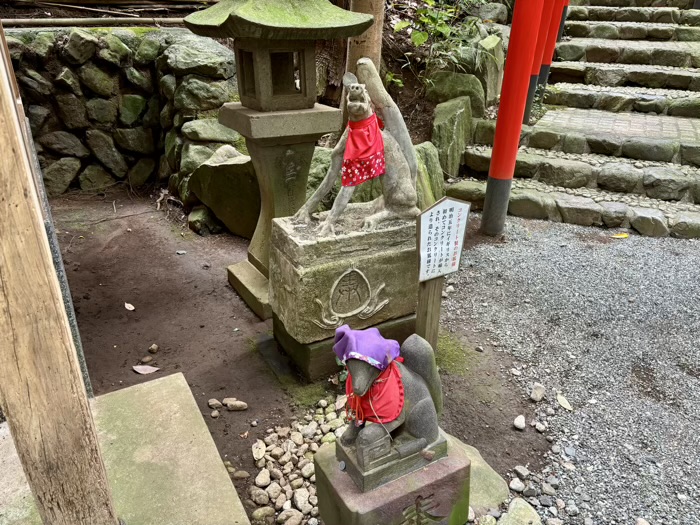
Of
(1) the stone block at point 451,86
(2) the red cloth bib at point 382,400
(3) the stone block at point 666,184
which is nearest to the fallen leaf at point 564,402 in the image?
(2) the red cloth bib at point 382,400

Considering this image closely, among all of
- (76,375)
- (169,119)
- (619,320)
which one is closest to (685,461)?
(619,320)

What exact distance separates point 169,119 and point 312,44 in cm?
342

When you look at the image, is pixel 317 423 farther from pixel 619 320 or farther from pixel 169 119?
pixel 169 119

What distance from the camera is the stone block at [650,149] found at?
5605mm

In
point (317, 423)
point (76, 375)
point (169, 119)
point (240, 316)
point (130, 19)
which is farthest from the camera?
point (130, 19)

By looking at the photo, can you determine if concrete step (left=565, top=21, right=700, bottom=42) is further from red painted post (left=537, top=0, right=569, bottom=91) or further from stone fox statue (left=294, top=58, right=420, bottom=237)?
stone fox statue (left=294, top=58, right=420, bottom=237)

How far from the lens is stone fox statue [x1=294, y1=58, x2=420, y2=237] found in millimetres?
2736

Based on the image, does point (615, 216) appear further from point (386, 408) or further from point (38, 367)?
point (38, 367)

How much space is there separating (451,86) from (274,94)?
A: 3231mm

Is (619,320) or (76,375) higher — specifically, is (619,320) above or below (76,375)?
below

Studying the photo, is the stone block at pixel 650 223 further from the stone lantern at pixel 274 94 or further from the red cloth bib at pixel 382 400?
the red cloth bib at pixel 382 400

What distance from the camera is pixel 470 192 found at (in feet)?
18.1

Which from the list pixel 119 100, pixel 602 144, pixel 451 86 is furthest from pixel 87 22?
pixel 602 144

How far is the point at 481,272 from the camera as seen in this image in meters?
4.38
